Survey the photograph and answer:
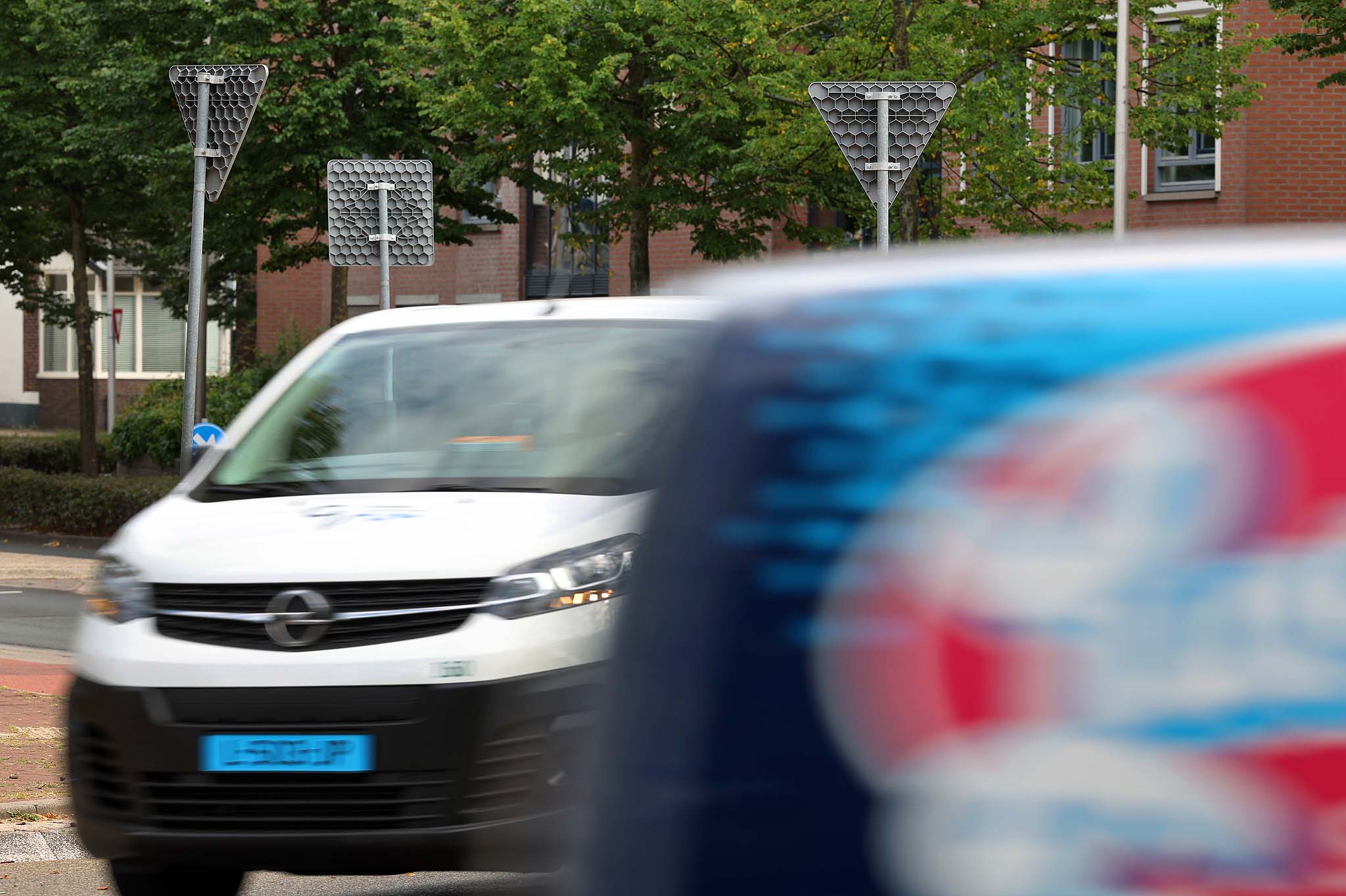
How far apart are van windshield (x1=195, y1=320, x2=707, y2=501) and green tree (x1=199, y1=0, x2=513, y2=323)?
19398 mm

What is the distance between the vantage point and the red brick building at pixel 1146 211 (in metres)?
27.9

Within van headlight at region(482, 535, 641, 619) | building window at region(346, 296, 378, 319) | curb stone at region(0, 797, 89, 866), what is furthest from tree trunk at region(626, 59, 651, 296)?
van headlight at region(482, 535, 641, 619)

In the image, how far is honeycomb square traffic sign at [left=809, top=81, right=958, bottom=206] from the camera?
12.0 metres

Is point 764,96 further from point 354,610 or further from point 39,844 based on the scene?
point 354,610

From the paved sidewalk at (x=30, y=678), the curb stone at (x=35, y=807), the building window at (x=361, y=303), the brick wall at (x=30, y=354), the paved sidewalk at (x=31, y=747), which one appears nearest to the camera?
the curb stone at (x=35, y=807)

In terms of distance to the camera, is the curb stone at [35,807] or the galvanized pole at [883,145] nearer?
the curb stone at [35,807]

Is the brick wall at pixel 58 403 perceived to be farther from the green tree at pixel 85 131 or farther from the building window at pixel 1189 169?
the building window at pixel 1189 169

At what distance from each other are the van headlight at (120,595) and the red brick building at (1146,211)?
1985 cm

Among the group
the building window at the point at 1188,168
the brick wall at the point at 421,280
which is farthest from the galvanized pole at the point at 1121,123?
the brick wall at the point at 421,280

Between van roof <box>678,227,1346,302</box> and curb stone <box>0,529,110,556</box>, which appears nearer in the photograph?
van roof <box>678,227,1346,302</box>

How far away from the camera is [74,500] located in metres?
24.9

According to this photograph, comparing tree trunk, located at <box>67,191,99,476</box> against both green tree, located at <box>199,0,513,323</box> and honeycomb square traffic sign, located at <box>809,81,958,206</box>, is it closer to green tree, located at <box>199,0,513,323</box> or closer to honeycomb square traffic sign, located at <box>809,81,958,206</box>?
green tree, located at <box>199,0,513,323</box>

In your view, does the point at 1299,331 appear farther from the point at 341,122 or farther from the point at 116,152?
the point at 116,152

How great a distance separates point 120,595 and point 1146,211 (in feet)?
84.1
